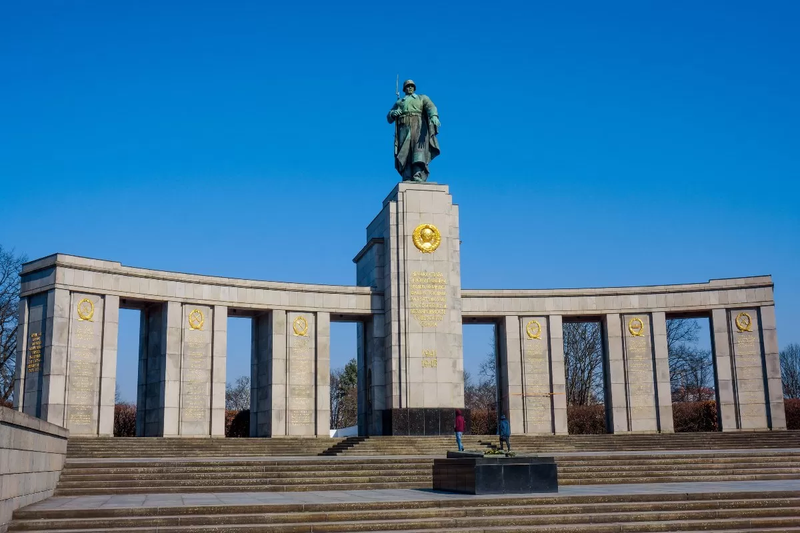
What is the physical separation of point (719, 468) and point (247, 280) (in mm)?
18176

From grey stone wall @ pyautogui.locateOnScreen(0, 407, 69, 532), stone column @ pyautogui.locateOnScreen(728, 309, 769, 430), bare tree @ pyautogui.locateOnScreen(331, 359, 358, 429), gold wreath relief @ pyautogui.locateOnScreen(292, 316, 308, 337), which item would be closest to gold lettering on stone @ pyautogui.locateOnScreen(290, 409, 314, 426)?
gold wreath relief @ pyautogui.locateOnScreen(292, 316, 308, 337)

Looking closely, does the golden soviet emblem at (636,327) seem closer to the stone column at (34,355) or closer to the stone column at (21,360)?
the stone column at (34,355)

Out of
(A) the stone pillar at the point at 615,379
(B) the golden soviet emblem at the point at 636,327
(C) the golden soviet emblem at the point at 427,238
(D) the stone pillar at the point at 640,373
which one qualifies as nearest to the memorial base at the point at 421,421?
(C) the golden soviet emblem at the point at 427,238

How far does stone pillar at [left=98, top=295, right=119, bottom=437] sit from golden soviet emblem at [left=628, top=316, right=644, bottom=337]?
66.9 feet

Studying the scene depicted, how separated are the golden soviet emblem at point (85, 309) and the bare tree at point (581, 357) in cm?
3269

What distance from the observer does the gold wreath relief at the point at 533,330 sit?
1353 inches

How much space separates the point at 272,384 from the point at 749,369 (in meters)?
19.2

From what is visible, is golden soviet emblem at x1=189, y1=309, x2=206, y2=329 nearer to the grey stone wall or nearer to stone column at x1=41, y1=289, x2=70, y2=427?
stone column at x1=41, y1=289, x2=70, y2=427

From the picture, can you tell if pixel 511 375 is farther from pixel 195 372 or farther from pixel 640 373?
pixel 195 372

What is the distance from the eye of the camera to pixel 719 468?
21.0 m

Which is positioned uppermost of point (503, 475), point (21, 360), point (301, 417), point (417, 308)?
point (417, 308)

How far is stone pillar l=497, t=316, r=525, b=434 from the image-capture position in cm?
3366

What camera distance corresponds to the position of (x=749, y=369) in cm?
3334

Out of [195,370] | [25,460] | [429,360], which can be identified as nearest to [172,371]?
[195,370]
